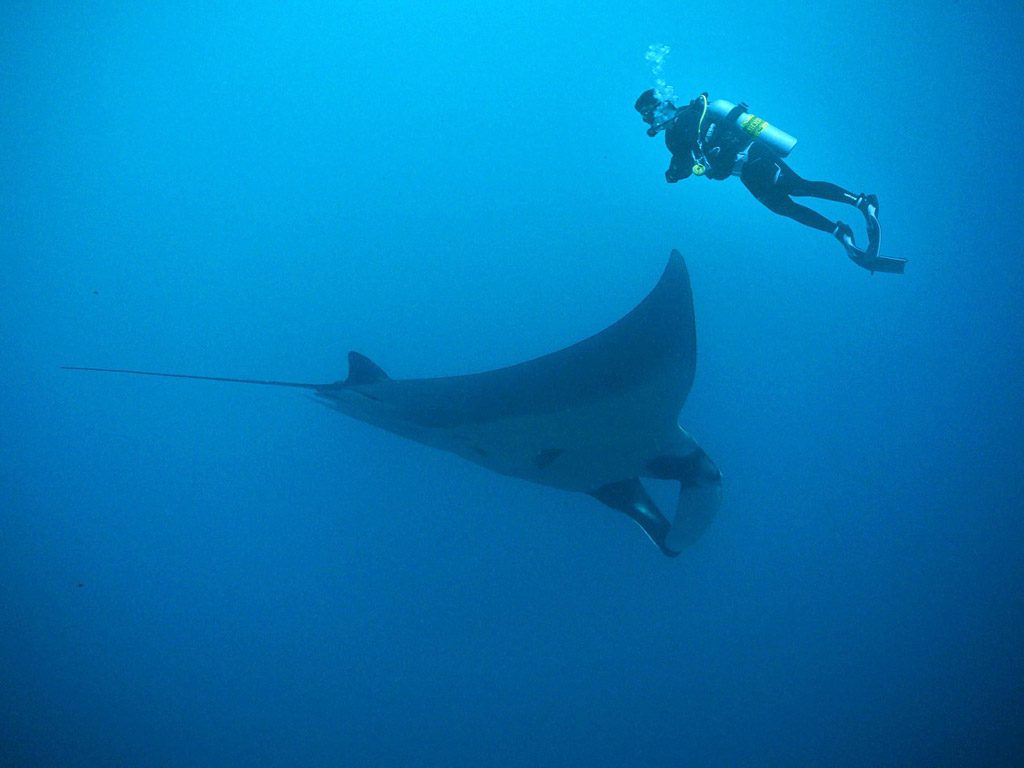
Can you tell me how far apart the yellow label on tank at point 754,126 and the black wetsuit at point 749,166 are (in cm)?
7

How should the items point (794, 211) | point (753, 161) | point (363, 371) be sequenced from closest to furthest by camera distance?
1. point (363, 371)
2. point (753, 161)
3. point (794, 211)

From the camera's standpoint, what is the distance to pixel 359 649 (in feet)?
28.8

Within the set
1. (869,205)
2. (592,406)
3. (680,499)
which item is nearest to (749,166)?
(869,205)

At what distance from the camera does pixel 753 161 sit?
3.55 metres

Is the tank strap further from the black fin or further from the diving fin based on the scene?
the black fin

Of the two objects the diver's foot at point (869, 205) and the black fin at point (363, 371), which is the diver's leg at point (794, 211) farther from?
the black fin at point (363, 371)

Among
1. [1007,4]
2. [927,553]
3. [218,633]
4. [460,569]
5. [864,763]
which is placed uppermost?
[1007,4]

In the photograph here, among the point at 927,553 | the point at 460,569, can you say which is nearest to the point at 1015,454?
the point at 927,553

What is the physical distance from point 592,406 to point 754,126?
90.2 inches

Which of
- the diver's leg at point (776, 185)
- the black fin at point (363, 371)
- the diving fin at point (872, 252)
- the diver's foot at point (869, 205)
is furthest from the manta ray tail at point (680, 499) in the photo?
the diver's foot at point (869, 205)

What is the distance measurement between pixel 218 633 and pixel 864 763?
11773 mm

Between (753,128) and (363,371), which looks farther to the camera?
(753,128)

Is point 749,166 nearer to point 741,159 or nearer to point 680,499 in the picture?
point 741,159

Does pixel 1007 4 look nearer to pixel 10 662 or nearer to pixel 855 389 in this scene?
pixel 855 389
